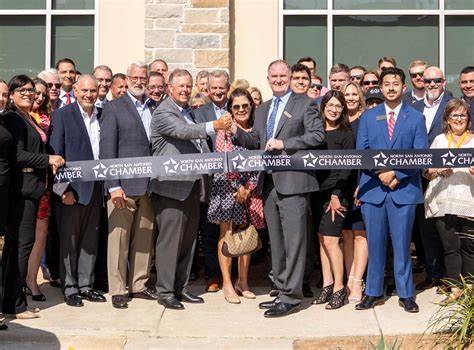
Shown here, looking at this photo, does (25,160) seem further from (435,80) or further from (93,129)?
(435,80)

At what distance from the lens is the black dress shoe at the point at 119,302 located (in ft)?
27.5

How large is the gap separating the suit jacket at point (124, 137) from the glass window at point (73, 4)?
187 inches

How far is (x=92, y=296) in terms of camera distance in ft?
28.3

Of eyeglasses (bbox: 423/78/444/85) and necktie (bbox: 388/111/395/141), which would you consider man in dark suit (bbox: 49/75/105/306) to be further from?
eyeglasses (bbox: 423/78/444/85)

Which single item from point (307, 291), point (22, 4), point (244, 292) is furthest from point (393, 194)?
point (22, 4)

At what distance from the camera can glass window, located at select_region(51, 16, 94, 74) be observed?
42.0 ft

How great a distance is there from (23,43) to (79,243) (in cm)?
525

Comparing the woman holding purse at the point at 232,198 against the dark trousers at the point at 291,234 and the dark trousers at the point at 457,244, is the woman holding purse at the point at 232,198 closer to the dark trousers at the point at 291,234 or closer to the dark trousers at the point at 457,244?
the dark trousers at the point at 291,234

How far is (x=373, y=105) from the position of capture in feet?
29.9

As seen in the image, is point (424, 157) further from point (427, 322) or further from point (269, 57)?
point (269, 57)

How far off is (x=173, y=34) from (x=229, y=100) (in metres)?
3.97

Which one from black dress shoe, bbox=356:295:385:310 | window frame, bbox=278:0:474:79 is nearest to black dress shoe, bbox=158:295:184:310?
black dress shoe, bbox=356:295:385:310

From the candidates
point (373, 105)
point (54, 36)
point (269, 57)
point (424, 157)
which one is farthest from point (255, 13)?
point (424, 157)

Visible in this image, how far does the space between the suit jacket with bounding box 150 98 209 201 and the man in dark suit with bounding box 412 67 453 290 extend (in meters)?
2.46
